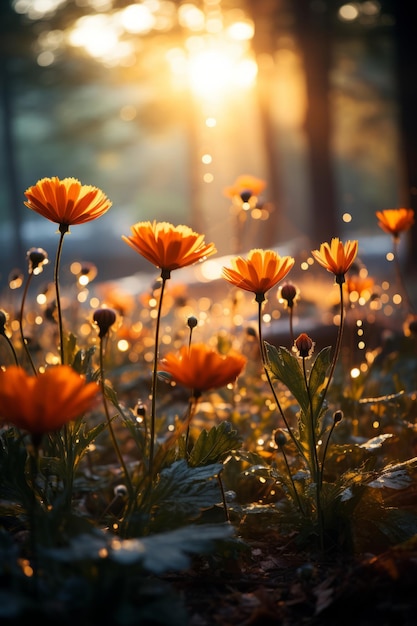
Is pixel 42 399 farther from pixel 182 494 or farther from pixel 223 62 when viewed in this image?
pixel 223 62

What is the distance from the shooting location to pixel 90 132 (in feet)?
72.9

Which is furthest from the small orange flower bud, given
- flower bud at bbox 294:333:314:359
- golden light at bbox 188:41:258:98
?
golden light at bbox 188:41:258:98

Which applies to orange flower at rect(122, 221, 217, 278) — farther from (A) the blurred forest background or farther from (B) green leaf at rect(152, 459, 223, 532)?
(A) the blurred forest background

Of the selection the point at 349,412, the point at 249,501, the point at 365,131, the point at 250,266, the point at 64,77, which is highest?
the point at 64,77

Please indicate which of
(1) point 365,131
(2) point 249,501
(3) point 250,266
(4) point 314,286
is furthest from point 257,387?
(1) point 365,131

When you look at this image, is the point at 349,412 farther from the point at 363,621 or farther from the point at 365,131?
the point at 365,131

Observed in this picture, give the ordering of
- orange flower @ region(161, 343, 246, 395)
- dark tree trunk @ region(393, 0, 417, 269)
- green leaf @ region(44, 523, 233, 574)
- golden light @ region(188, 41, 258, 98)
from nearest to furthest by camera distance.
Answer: green leaf @ region(44, 523, 233, 574) < orange flower @ region(161, 343, 246, 395) < dark tree trunk @ region(393, 0, 417, 269) < golden light @ region(188, 41, 258, 98)

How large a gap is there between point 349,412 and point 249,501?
500mm

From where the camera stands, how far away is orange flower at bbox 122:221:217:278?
171cm

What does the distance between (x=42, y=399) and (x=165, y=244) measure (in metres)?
0.52

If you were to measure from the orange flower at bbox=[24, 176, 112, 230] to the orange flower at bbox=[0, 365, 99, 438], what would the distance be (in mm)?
586

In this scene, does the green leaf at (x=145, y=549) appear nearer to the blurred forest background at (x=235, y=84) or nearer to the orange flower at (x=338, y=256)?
the orange flower at (x=338, y=256)

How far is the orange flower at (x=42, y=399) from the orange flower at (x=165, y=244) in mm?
440

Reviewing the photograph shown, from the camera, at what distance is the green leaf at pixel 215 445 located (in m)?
1.92
